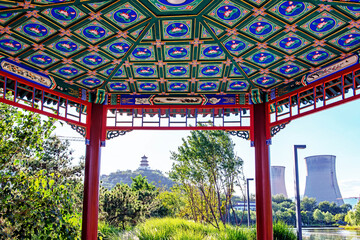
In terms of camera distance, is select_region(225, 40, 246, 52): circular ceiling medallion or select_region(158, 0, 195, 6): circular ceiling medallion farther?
select_region(225, 40, 246, 52): circular ceiling medallion

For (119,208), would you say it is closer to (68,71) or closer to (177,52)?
(68,71)

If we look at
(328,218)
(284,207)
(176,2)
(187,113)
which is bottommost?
(328,218)

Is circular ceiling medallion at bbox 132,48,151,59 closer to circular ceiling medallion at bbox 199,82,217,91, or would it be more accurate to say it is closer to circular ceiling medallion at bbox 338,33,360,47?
circular ceiling medallion at bbox 199,82,217,91

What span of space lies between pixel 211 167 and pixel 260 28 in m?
9.84

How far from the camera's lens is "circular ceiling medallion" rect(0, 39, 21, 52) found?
20.3 feet

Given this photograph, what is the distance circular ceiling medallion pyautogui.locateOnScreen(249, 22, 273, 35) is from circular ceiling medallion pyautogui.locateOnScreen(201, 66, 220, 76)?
59.7 inches

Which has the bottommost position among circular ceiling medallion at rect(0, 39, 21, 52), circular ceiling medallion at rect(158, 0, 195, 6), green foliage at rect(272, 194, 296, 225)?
green foliage at rect(272, 194, 296, 225)

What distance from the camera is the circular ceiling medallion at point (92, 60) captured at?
22.9 ft

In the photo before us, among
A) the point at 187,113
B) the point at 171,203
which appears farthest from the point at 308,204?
the point at 187,113

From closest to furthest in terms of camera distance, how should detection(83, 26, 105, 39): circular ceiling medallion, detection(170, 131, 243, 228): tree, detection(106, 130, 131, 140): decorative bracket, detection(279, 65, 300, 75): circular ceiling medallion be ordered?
detection(83, 26, 105, 39): circular ceiling medallion
detection(279, 65, 300, 75): circular ceiling medallion
detection(106, 130, 131, 140): decorative bracket
detection(170, 131, 243, 228): tree

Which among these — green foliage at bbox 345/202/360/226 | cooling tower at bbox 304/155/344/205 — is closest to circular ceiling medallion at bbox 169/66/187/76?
green foliage at bbox 345/202/360/226

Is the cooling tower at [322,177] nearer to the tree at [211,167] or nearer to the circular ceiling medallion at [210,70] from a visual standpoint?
the tree at [211,167]

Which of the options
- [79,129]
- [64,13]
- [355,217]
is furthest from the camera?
[355,217]

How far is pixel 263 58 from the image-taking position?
23.0 feet
